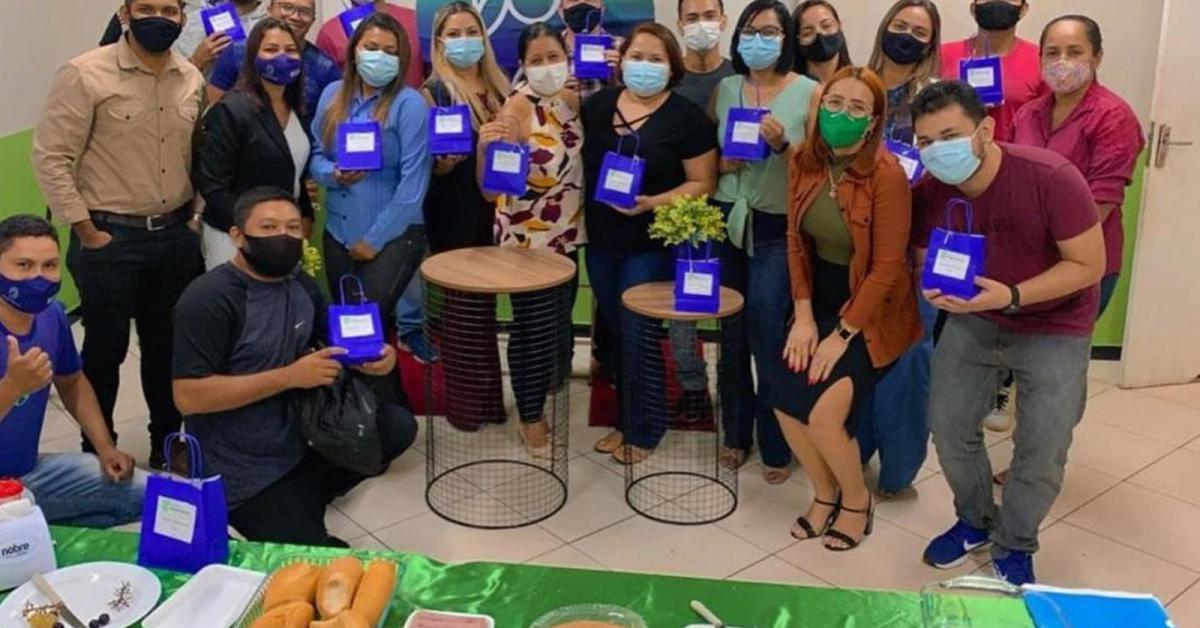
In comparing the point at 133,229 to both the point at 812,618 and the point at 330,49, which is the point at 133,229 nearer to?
the point at 330,49

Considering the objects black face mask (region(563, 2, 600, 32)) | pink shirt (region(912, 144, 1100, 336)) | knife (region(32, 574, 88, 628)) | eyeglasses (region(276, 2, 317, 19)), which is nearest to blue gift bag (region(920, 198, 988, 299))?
pink shirt (region(912, 144, 1100, 336))

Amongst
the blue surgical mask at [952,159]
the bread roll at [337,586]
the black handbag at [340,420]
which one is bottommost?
the black handbag at [340,420]

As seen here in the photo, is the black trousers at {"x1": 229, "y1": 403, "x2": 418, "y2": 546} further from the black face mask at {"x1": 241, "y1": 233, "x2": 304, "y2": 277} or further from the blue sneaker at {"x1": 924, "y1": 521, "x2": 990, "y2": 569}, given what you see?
the blue sneaker at {"x1": 924, "y1": 521, "x2": 990, "y2": 569}

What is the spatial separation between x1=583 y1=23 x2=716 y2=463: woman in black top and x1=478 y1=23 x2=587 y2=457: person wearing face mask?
0.06 metres

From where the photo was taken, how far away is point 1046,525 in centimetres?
348

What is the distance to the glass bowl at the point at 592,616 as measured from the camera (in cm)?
168

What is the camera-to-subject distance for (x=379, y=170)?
3.64m

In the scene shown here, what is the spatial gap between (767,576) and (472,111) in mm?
1757

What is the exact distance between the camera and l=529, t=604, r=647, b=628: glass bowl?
168 centimetres

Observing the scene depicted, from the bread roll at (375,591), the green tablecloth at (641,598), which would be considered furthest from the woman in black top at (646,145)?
the bread roll at (375,591)

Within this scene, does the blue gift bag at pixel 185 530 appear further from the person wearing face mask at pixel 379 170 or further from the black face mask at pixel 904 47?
the black face mask at pixel 904 47

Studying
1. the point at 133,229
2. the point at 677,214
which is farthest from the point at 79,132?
the point at 677,214

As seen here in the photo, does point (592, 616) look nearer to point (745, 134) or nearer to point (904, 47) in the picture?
point (745, 134)

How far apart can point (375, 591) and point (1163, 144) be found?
389 cm
